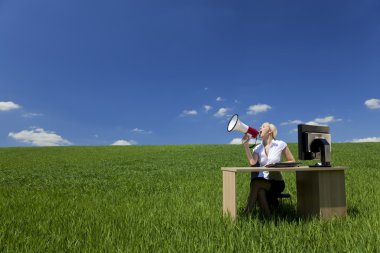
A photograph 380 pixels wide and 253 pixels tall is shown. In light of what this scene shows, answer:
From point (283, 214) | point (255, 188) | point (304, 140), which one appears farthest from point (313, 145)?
point (283, 214)

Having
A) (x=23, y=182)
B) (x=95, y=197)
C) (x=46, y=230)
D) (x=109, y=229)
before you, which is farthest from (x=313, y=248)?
(x=23, y=182)

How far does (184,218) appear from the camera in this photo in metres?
7.30

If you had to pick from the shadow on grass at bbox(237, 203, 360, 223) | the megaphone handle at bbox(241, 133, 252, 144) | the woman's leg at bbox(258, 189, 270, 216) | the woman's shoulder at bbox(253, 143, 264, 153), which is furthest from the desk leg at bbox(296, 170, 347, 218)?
the megaphone handle at bbox(241, 133, 252, 144)

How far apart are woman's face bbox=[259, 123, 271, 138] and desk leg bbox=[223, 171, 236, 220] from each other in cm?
102

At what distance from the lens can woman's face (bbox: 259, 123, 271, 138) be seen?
24.3 ft

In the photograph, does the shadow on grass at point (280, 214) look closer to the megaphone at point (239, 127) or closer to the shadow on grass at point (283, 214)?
the shadow on grass at point (283, 214)

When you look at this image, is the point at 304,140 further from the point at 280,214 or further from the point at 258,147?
the point at 280,214

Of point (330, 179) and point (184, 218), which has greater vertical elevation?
point (330, 179)

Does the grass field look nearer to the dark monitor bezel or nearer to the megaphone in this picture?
the dark monitor bezel

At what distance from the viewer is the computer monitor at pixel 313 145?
738 cm

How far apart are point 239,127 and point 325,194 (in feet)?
6.74

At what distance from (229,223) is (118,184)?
28.2 ft

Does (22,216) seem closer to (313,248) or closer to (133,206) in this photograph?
(133,206)

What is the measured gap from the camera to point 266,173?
24.8 ft
